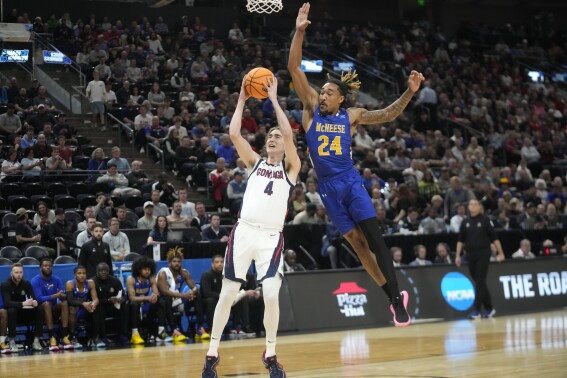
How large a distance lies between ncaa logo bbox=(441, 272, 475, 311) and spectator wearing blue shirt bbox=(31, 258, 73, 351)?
8.25 meters

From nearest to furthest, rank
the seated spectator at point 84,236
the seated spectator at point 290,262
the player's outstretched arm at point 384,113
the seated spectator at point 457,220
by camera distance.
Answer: the player's outstretched arm at point 384,113 → the seated spectator at point 84,236 → the seated spectator at point 290,262 → the seated spectator at point 457,220

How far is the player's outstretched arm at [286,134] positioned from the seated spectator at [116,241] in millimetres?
8270

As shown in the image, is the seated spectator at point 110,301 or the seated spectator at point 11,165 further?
the seated spectator at point 11,165

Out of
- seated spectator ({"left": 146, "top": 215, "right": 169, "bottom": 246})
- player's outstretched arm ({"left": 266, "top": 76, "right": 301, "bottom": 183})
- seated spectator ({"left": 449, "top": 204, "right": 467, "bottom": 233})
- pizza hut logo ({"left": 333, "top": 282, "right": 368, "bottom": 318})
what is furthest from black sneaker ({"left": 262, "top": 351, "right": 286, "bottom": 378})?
seated spectator ({"left": 449, "top": 204, "right": 467, "bottom": 233})

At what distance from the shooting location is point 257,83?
30.0 feet

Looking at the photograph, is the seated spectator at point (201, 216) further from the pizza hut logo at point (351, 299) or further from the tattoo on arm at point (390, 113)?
the tattoo on arm at point (390, 113)

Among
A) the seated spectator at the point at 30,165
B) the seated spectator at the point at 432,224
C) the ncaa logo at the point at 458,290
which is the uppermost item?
the seated spectator at the point at 30,165

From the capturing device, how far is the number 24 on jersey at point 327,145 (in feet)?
31.5

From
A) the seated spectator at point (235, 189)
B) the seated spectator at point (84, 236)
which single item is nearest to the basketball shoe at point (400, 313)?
the seated spectator at point (84, 236)

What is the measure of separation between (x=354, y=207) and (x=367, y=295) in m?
9.01

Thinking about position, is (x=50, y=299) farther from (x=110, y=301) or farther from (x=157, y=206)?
(x=157, y=206)

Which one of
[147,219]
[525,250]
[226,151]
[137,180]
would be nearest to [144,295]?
[147,219]

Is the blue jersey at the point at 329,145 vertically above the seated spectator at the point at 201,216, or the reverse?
the blue jersey at the point at 329,145

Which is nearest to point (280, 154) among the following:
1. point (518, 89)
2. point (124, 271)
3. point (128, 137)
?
point (124, 271)
